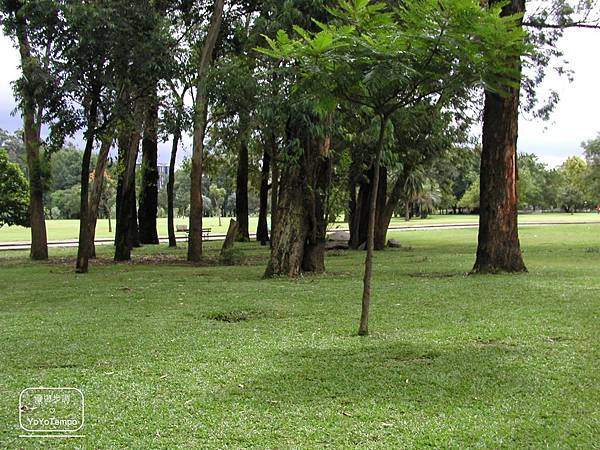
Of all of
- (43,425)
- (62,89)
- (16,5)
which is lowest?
(43,425)

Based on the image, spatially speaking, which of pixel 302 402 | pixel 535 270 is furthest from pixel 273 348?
pixel 535 270

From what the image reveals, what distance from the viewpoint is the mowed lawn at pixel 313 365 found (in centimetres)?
422

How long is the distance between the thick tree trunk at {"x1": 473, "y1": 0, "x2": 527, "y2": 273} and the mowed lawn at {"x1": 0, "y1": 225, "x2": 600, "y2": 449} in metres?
2.26

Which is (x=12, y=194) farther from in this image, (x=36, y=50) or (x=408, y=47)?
(x=408, y=47)

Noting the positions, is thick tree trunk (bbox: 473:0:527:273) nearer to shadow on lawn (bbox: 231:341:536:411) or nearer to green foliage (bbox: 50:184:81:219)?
shadow on lawn (bbox: 231:341:536:411)

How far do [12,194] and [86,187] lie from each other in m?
7.34

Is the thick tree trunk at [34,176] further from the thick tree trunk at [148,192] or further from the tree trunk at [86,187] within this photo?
the thick tree trunk at [148,192]

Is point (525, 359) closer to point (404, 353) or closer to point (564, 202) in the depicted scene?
point (404, 353)

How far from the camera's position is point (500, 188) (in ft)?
44.2

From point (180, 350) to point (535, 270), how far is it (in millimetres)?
9986

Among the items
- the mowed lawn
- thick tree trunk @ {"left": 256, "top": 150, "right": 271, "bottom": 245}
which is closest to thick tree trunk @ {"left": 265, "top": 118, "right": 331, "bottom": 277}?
the mowed lawn

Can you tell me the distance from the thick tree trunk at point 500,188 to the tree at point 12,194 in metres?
15.0

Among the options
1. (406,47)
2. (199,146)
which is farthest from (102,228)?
(406,47)

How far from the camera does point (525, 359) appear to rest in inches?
236
